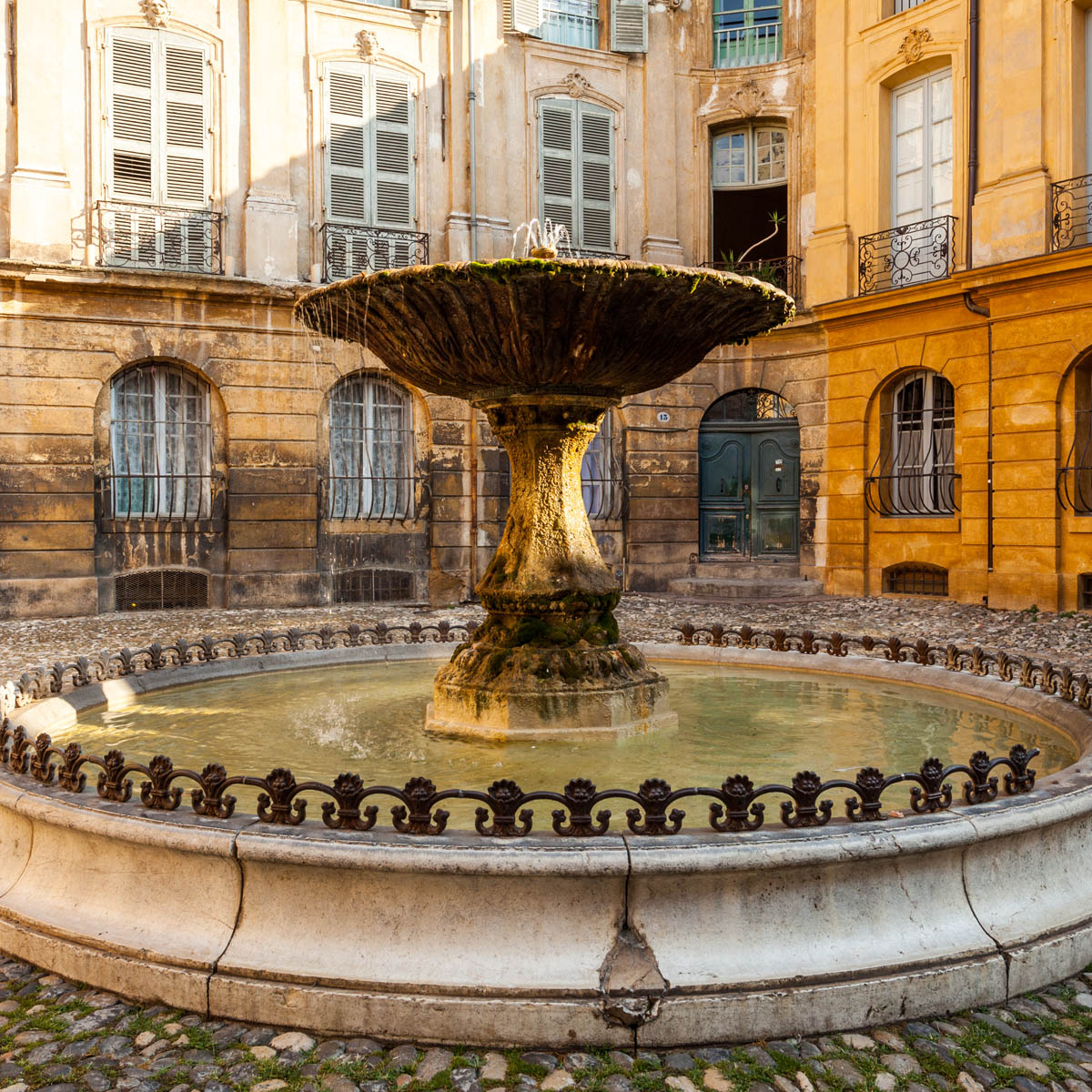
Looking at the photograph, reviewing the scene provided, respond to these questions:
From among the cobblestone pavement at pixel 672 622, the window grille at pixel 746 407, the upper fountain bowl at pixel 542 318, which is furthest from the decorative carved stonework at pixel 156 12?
the upper fountain bowl at pixel 542 318

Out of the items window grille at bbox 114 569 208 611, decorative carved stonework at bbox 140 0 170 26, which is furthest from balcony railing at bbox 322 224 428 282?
window grille at bbox 114 569 208 611

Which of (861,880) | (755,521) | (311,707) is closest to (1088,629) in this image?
(755,521)

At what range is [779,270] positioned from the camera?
1916 centimetres

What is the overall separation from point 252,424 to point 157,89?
517cm

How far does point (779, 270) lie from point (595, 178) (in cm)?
361

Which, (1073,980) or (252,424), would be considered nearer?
(1073,980)

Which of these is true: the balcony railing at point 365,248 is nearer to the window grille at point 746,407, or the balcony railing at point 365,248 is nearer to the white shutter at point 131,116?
the white shutter at point 131,116

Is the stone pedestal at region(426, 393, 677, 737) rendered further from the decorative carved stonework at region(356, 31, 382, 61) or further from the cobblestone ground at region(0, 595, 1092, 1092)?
the decorative carved stonework at region(356, 31, 382, 61)

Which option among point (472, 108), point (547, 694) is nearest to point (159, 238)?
point (472, 108)

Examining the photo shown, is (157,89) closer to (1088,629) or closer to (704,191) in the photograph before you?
(704,191)

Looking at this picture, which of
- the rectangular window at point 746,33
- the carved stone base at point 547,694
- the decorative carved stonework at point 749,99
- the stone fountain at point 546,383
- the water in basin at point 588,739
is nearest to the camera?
the water in basin at point 588,739

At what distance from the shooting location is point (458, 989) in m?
3.01

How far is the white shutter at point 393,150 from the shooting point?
17.4m

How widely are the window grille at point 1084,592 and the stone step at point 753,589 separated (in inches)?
160
